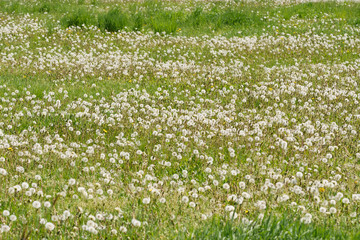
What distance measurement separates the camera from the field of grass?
4.21 meters

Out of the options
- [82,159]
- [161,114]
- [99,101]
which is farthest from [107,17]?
[82,159]

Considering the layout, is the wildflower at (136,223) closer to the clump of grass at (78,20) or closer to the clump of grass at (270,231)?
the clump of grass at (270,231)

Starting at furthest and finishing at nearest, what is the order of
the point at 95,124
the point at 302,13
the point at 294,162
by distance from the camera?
the point at 302,13
the point at 95,124
the point at 294,162

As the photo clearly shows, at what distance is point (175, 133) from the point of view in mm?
6645

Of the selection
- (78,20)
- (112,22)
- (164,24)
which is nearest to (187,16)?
(164,24)

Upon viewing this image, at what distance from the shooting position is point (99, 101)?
26.0 feet

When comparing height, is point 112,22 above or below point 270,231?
below

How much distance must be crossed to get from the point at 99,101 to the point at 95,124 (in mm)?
1110

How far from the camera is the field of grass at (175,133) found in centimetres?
421

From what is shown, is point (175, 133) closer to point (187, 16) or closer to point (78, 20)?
point (78, 20)

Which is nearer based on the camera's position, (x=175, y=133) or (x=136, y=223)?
(x=136, y=223)

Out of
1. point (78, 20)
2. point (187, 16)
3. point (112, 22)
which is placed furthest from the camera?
point (187, 16)

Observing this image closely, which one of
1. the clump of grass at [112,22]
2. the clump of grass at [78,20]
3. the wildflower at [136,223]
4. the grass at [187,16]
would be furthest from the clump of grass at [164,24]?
the wildflower at [136,223]

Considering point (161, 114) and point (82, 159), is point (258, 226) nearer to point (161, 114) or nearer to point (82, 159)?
point (82, 159)
